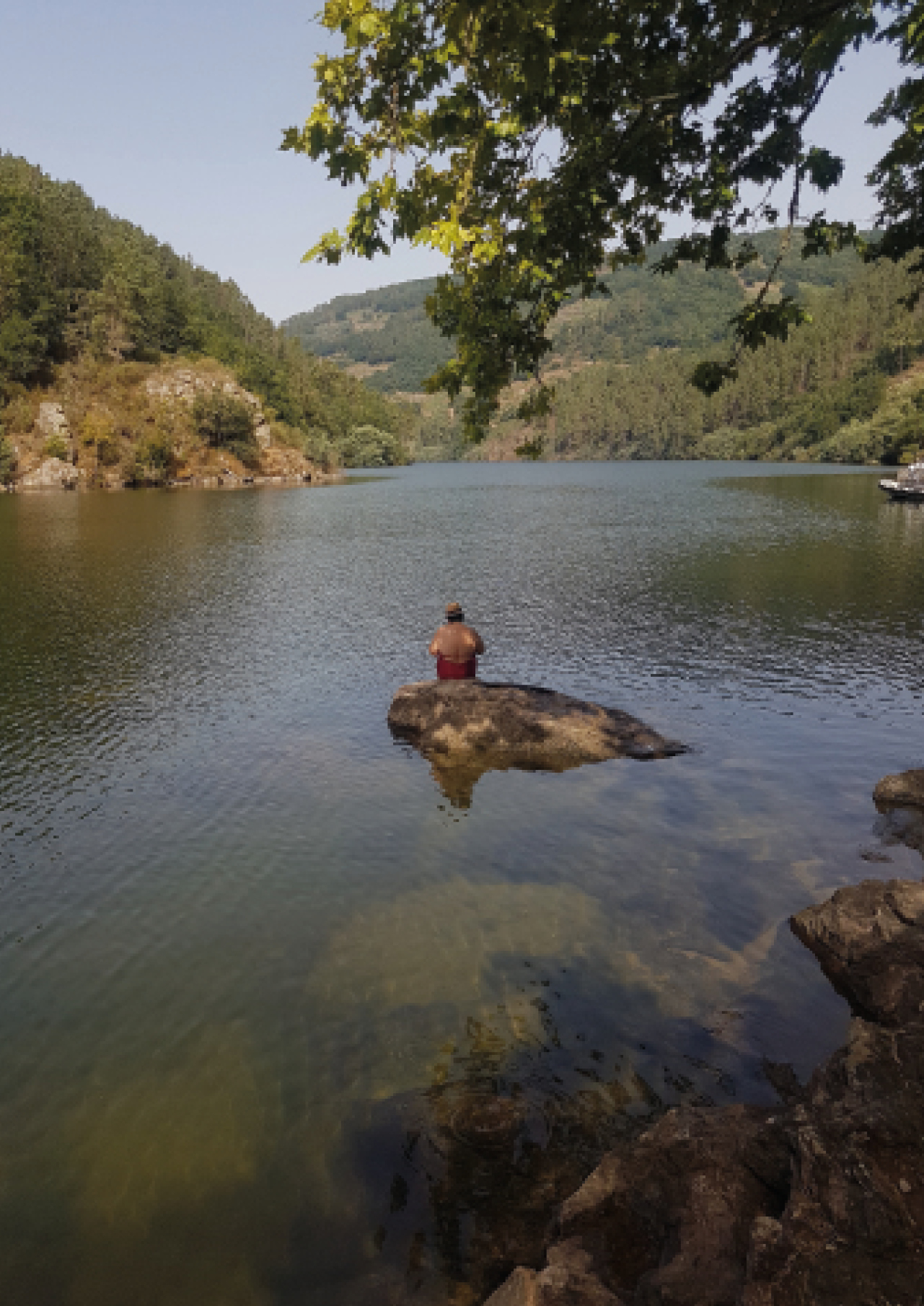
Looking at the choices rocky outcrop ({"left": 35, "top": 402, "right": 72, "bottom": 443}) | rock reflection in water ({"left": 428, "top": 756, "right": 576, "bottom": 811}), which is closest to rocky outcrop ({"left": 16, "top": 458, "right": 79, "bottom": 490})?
rocky outcrop ({"left": 35, "top": 402, "right": 72, "bottom": 443})

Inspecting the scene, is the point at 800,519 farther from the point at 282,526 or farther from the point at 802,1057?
the point at 802,1057

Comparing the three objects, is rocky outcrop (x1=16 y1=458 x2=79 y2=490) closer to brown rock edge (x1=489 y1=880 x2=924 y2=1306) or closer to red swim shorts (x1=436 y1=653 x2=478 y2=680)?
red swim shorts (x1=436 y1=653 x2=478 y2=680)

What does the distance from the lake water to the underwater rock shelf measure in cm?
72

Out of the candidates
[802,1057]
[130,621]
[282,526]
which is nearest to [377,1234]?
[802,1057]

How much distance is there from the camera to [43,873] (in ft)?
43.9

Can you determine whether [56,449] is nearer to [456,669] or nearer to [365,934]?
[456,669]

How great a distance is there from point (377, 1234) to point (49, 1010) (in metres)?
5.56

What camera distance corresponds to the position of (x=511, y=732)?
759 inches

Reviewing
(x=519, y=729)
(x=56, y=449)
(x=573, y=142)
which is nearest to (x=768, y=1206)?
(x=573, y=142)

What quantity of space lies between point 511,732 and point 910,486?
260 feet

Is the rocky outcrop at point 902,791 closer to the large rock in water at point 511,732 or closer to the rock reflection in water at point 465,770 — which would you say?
the large rock in water at point 511,732

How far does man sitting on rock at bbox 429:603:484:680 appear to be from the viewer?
2202 centimetres

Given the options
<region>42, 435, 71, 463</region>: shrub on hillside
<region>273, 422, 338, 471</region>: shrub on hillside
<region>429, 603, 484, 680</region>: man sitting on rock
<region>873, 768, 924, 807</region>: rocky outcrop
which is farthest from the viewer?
<region>273, 422, 338, 471</region>: shrub on hillside

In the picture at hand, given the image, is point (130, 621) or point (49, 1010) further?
point (130, 621)
